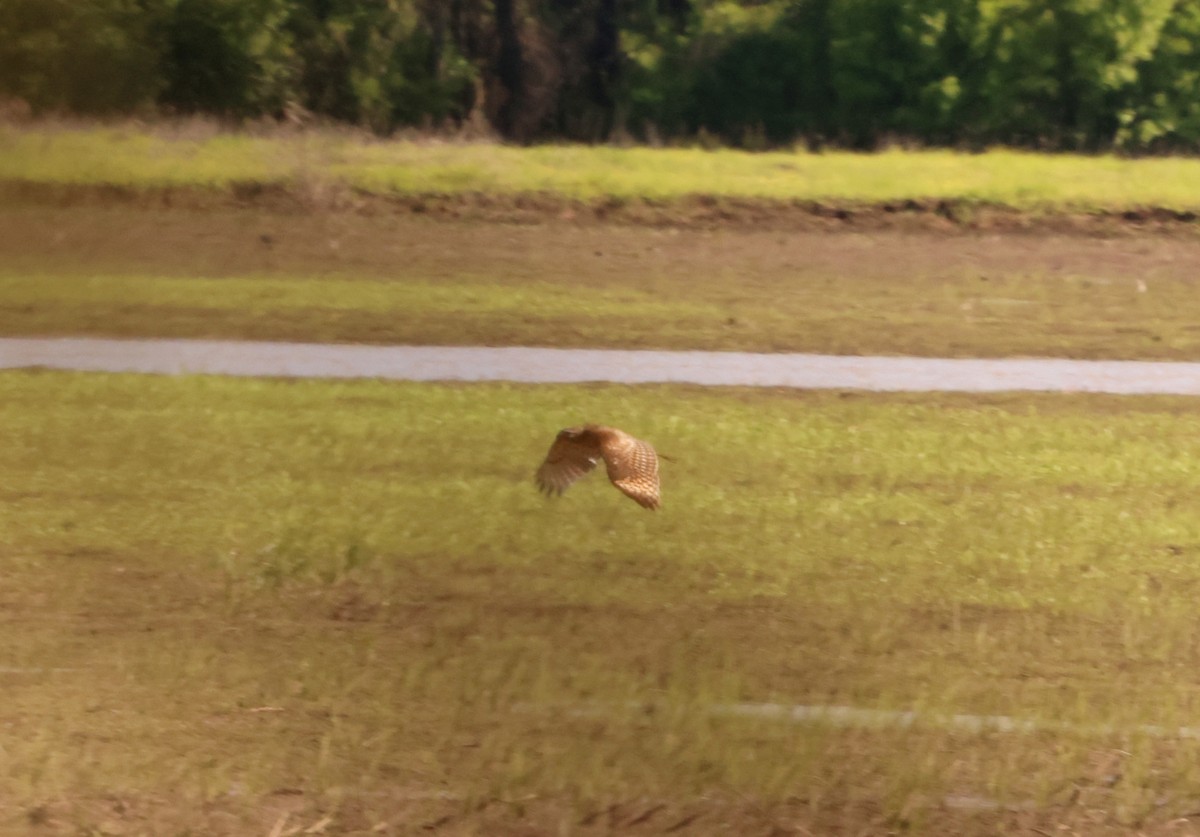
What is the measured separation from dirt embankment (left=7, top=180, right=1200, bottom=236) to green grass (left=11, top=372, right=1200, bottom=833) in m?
5.62

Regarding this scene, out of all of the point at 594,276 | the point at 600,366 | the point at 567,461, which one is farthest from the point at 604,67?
Result: the point at 567,461

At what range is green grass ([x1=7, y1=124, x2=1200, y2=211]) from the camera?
13930mm

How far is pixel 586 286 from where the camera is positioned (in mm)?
12562

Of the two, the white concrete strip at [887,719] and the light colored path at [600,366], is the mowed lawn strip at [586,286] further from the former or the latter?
the white concrete strip at [887,719]

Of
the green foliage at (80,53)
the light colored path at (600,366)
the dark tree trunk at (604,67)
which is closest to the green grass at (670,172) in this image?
the dark tree trunk at (604,67)

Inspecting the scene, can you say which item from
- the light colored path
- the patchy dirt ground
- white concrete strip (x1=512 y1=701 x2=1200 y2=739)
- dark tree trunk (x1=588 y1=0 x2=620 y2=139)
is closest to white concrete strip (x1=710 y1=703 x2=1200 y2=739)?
white concrete strip (x1=512 y1=701 x2=1200 y2=739)

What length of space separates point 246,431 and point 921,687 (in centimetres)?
432

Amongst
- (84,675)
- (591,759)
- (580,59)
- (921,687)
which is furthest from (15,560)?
(580,59)

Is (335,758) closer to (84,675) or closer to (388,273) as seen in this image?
(84,675)

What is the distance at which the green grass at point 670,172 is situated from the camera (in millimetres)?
13930

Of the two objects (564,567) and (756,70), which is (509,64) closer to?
(756,70)

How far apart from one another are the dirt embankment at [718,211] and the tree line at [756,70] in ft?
2.75

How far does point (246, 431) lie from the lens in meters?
8.36

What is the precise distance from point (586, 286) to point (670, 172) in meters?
3.56
